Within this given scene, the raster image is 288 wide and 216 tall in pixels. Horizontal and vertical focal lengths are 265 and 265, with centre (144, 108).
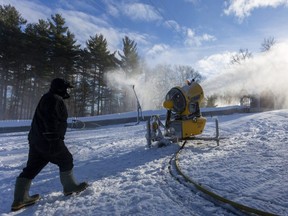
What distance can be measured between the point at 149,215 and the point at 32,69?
35753 mm

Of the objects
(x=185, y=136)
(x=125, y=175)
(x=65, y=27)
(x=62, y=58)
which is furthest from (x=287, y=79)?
(x=65, y=27)

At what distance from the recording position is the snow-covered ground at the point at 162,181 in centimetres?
351

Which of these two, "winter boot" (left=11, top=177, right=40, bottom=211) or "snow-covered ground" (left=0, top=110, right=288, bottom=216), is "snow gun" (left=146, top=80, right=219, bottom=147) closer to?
"snow-covered ground" (left=0, top=110, right=288, bottom=216)

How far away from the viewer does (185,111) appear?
7906mm

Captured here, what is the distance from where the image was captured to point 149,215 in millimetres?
3281

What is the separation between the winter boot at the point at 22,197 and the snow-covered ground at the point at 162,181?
0.11 meters

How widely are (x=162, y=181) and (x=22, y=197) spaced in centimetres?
222

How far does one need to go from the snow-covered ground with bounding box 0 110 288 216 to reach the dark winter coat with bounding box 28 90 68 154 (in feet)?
2.71

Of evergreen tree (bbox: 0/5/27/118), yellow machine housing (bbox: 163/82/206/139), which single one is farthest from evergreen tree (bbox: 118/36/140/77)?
yellow machine housing (bbox: 163/82/206/139)

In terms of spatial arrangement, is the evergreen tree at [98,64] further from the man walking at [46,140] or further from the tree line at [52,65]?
the man walking at [46,140]

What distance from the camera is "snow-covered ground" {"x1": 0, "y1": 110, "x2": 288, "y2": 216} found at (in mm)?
3508

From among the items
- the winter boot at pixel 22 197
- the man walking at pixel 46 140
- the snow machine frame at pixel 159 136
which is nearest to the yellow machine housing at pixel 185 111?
the snow machine frame at pixel 159 136

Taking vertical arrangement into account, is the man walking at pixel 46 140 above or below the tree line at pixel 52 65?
below

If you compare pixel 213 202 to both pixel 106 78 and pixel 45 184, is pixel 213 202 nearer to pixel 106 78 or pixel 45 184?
pixel 45 184
